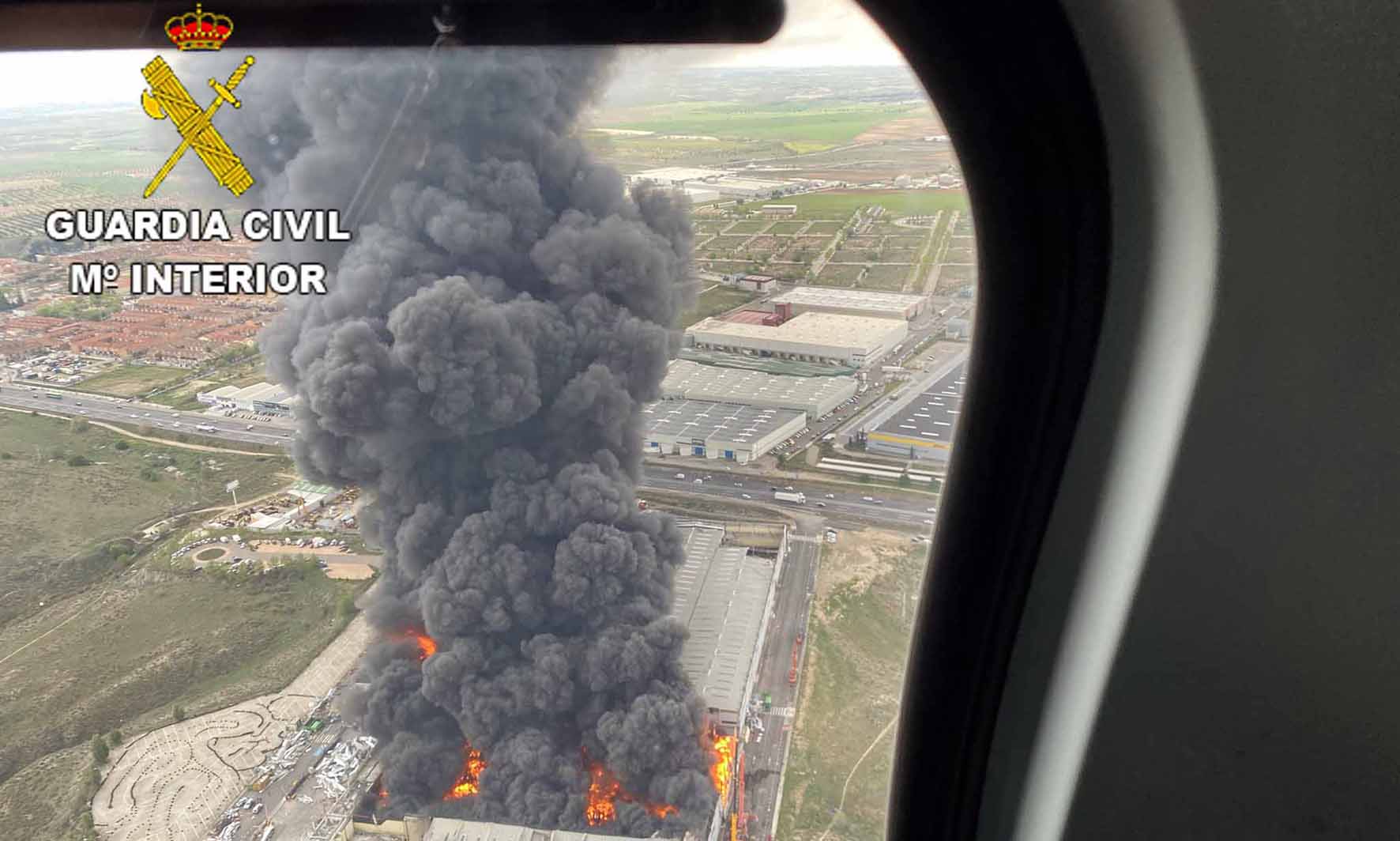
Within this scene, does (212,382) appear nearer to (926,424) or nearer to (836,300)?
(836,300)

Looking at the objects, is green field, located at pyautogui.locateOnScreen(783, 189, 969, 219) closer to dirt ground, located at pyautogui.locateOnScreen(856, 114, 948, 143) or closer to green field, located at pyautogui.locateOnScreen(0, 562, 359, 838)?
dirt ground, located at pyautogui.locateOnScreen(856, 114, 948, 143)

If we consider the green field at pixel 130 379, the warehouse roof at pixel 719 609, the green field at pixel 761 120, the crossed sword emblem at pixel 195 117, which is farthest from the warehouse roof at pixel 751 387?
the green field at pixel 130 379

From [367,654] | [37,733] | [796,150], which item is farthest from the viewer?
[367,654]

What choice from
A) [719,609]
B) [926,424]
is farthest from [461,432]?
[926,424]

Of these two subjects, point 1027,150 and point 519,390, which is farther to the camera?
point 519,390

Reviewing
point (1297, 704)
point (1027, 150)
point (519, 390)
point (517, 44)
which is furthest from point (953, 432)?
point (519, 390)

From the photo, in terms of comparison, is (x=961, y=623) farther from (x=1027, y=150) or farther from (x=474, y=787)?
(x=474, y=787)
